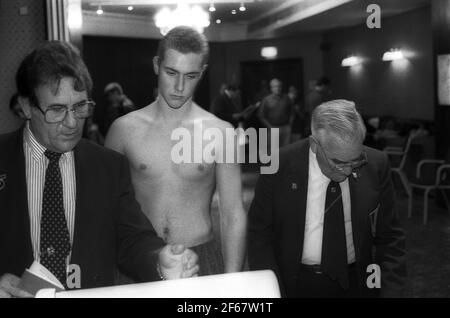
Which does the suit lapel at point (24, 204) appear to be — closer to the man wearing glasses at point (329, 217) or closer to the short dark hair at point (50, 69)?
the short dark hair at point (50, 69)

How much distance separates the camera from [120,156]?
153 cm

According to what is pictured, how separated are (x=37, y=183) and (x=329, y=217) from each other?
38.1 inches

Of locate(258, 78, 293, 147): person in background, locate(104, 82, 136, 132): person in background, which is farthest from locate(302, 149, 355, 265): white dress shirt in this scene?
locate(258, 78, 293, 147): person in background

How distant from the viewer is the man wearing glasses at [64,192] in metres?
1.36

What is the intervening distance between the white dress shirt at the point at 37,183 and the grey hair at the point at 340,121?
84 centimetres

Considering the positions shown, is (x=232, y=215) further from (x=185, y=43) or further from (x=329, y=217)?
(x=185, y=43)

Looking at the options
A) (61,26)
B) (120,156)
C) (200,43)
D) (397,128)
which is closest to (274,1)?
(397,128)

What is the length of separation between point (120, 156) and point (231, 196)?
0.70 meters

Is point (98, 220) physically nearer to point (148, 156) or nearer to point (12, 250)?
point (12, 250)

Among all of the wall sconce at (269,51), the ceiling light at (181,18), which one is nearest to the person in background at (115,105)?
the ceiling light at (181,18)

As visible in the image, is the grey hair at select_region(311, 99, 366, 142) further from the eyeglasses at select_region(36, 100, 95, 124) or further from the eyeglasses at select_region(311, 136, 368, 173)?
the eyeglasses at select_region(36, 100, 95, 124)

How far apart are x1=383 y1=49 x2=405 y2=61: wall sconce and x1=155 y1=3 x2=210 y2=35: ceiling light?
3587 millimetres

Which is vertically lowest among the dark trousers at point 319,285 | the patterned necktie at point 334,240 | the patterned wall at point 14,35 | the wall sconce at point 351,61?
the dark trousers at point 319,285

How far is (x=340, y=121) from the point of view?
1892 millimetres
